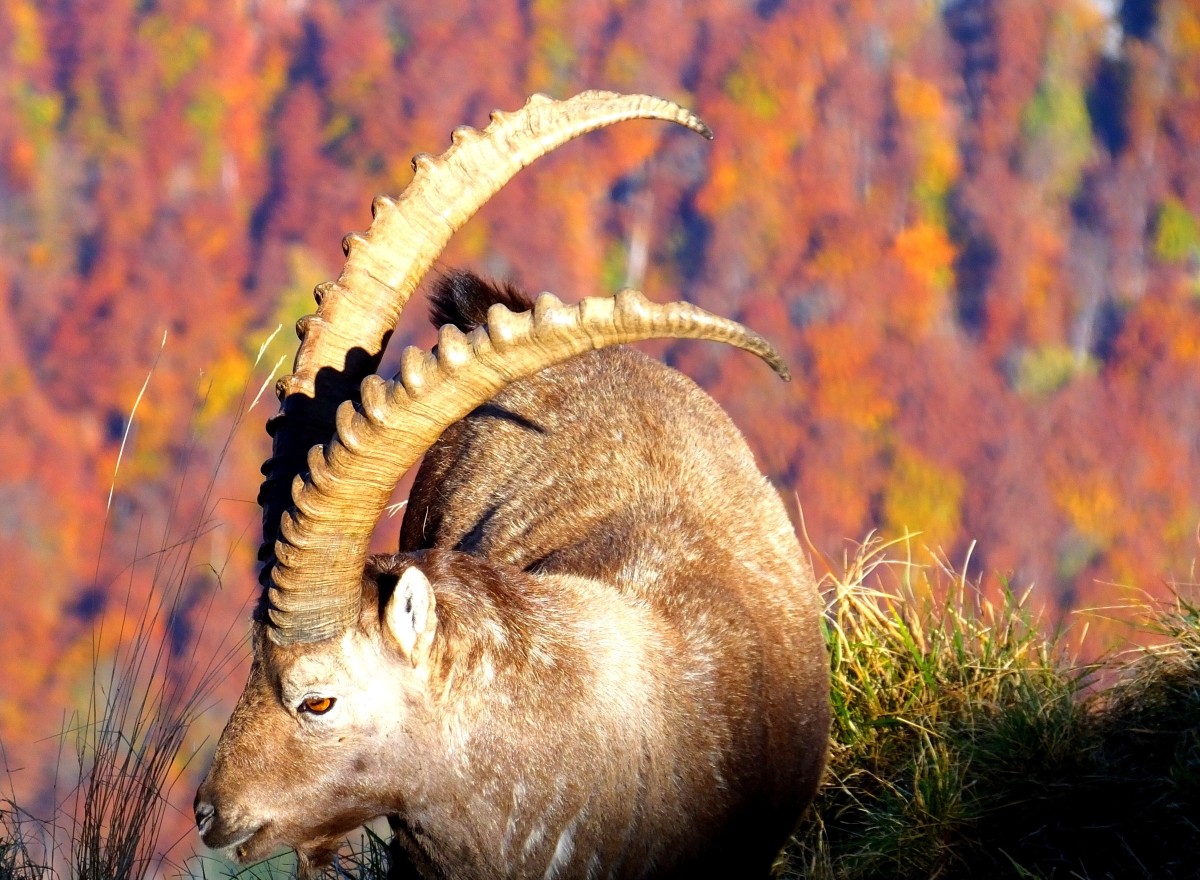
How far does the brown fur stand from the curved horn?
135mm

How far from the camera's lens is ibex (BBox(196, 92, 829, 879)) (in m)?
3.27

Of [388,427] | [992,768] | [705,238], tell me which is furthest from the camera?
[705,238]

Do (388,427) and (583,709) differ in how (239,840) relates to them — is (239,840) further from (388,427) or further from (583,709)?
(388,427)

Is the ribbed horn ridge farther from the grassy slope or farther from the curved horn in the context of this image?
the grassy slope

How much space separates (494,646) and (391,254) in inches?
47.7

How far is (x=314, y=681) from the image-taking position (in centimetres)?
337

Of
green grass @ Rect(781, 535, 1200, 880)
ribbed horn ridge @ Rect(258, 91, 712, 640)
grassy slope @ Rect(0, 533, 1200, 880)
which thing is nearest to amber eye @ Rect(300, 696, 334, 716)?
ribbed horn ridge @ Rect(258, 91, 712, 640)

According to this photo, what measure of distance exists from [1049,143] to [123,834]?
60.3m

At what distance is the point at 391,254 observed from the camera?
154 inches

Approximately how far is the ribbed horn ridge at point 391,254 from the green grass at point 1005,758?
2.30 m

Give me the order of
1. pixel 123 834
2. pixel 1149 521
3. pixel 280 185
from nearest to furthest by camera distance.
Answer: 1. pixel 123 834
2. pixel 1149 521
3. pixel 280 185

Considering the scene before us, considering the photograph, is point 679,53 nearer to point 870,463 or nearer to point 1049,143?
point 1049,143

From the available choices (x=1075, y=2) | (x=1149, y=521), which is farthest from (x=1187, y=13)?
(x=1149, y=521)

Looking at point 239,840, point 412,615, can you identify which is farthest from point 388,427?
point 239,840
